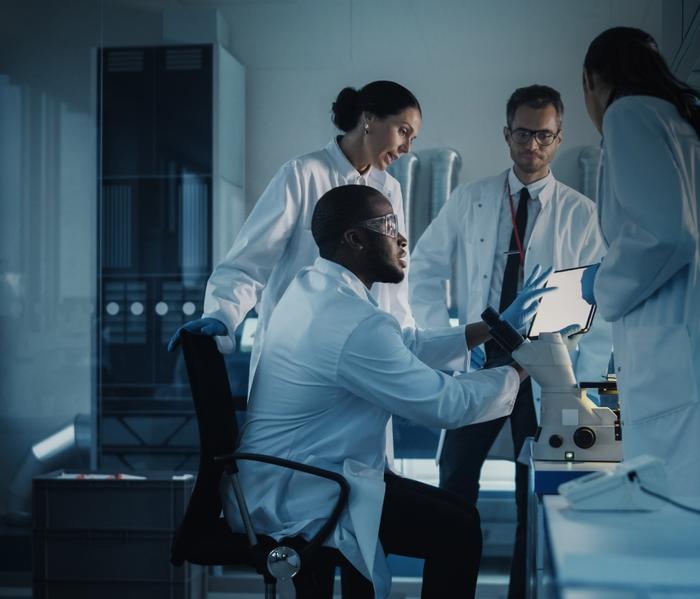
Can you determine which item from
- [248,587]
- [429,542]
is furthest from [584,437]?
[248,587]

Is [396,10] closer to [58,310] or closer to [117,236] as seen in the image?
[117,236]

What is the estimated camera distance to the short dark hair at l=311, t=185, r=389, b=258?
1894 millimetres

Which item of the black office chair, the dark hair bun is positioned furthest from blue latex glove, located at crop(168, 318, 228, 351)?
the dark hair bun

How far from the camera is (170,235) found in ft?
11.6

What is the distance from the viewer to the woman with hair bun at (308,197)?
234 centimetres

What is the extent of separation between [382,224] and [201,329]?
1.40 feet

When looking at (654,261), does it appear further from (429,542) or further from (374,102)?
(374,102)

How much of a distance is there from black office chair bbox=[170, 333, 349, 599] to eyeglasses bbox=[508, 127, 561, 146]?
4.16 ft

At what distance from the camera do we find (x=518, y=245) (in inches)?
108

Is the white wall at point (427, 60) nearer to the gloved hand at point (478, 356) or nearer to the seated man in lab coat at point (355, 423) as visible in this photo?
the gloved hand at point (478, 356)

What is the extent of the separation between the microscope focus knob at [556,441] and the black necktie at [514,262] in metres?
0.93

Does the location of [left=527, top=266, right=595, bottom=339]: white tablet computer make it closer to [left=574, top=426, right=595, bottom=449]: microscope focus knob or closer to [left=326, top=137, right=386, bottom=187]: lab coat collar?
[left=574, top=426, right=595, bottom=449]: microscope focus knob

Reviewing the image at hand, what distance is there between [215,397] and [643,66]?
41.0 inches

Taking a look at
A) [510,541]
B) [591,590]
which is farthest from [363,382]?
[510,541]
